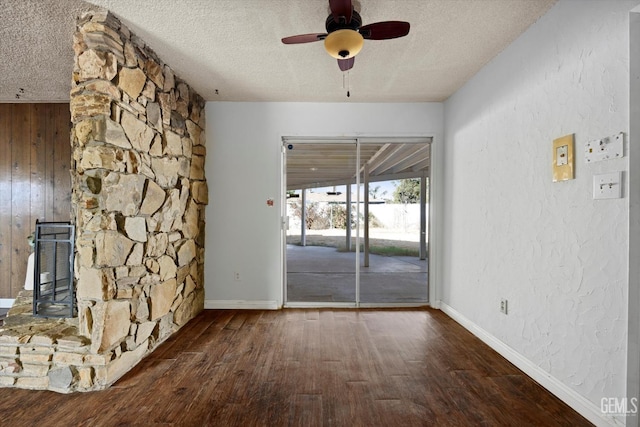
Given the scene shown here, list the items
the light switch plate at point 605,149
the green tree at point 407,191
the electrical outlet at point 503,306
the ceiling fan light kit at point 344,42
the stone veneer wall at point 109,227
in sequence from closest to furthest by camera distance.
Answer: the light switch plate at point 605,149
the ceiling fan light kit at point 344,42
the stone veneer wall at point 109,227
the electrical outlet at point 503,306
the green tree at point 407,191

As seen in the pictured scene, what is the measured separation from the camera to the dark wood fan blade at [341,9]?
5.73ft

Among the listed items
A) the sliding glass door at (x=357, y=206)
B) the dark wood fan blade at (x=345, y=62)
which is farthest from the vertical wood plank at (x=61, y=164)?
the dark wood fan blade at (x=345, y=62)

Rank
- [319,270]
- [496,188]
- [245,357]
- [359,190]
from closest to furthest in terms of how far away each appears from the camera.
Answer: [245,357] → [496,188] → [359,190] → [319,270]

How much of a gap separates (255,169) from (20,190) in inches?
116

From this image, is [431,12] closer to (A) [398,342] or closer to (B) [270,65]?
(B) [270,65]

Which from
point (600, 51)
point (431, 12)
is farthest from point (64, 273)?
point (600, 51)

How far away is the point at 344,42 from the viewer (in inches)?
70.4

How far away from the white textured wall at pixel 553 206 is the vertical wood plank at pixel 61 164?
4.76 metres

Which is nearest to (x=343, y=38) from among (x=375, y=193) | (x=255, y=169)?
(x=255, y=169)

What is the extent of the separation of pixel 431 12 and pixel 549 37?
84cm

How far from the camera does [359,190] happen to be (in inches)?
152

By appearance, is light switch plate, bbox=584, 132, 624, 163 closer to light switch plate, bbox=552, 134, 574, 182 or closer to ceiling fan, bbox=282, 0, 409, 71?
light switch plate, bbox=552, 134, 574, 182

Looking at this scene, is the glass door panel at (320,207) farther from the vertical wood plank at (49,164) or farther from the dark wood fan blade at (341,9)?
the vertical wood plank at (49,164)

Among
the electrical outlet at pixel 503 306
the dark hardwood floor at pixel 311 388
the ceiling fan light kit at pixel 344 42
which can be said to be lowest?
the dark hardwood floor at pixel 311 388
